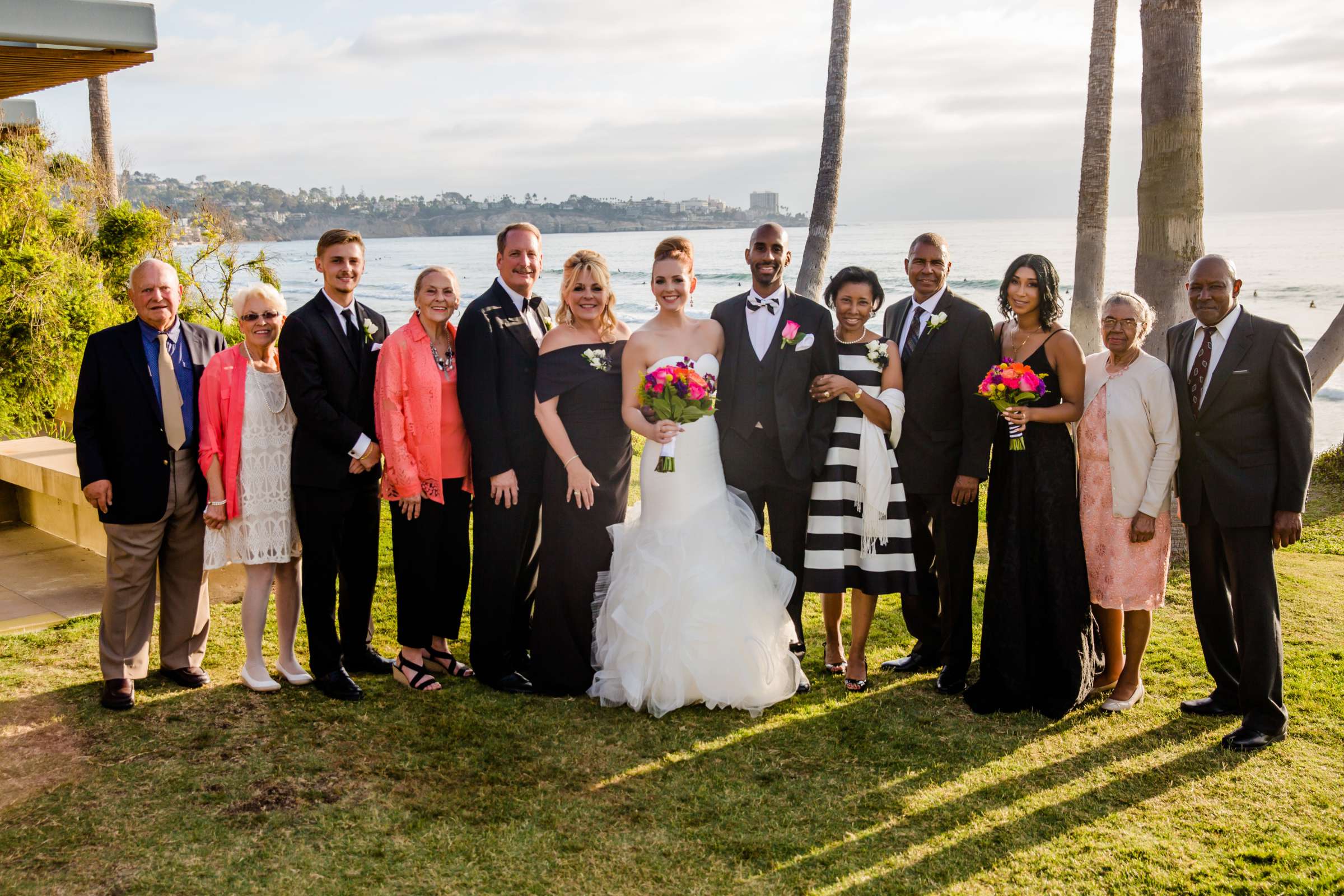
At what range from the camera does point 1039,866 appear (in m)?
3.92

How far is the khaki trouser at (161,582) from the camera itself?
5.42 m

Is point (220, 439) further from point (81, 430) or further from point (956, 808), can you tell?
point (956, 808)

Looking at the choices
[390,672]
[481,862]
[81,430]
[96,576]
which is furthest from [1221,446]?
[96,576]

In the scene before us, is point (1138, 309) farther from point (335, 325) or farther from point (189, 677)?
point (189, 677)

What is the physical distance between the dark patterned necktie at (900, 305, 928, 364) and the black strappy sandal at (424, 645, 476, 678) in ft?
10.2

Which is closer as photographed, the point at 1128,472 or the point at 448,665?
the point at 1128,472

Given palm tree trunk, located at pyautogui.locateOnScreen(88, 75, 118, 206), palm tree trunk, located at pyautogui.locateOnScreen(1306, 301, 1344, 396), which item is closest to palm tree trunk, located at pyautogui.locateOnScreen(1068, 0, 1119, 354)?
palm tree trunk, located at pyautogui.locateOnScreen(1306, 301, 1344, 396)

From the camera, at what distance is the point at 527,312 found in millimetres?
5680

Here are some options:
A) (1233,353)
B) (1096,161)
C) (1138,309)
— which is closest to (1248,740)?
(1233,353)

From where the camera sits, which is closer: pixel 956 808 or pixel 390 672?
pixel 956 808

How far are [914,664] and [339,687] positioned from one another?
337cm

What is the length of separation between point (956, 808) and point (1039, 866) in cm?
51

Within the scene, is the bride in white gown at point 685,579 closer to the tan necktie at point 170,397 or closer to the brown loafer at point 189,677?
the brown loafer at point 189,677

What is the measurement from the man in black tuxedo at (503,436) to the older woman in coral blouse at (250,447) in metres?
1.00
